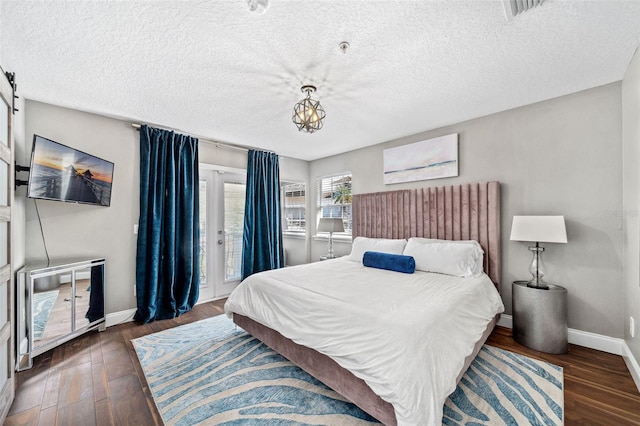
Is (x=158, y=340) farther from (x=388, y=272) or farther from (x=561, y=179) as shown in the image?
(x=561, y=179)

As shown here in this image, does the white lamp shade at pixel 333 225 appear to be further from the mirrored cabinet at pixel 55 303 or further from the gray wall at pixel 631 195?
the gray wall at pixel 631 195

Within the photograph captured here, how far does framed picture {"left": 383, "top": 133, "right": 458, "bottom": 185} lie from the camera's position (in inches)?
138

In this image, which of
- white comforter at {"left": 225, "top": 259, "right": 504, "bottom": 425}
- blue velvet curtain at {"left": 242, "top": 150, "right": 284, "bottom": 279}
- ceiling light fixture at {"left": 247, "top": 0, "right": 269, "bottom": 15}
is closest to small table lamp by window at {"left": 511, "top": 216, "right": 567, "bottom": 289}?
white comforter at {"left": 225, "top": 259, "right": 504, "bottom": 425}

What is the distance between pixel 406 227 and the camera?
385 cm

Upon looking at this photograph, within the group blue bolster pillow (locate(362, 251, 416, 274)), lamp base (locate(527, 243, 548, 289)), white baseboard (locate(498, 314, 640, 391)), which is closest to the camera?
white baseboard (locate(498, 314, 640, 391))

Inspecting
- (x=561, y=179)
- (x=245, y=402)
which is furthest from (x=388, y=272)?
(x=561, y=179)

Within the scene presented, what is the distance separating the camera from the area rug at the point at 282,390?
5.55 feet

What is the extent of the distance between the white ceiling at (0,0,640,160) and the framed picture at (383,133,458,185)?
0.50 m

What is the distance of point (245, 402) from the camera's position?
72.6 inches

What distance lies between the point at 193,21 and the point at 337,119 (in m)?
1.94

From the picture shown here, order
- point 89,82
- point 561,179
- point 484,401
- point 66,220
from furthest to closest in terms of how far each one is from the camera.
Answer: point 66,220 < point 561,179 < point 89,82 < point 484,401

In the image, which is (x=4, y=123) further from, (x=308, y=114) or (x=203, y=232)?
(x=203, y=232)

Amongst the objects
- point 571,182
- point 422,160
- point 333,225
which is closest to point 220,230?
point 333,225

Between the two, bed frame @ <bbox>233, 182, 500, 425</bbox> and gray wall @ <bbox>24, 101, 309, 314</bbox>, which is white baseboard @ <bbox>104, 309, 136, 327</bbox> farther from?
bed frame @ <bbox>233, 182, 500, 425</bbox>
